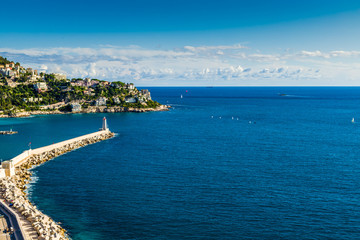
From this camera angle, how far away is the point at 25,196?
133 ft

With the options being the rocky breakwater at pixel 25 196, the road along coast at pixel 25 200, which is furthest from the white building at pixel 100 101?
the road along coast at pixel 25 200

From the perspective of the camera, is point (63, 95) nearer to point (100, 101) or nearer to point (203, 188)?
point (100, 101)

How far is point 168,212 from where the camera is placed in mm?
36500

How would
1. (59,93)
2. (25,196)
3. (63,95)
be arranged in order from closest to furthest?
1. (25,196)
2. (63,95)
3. (59,93)

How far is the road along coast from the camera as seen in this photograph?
2978 centimetres

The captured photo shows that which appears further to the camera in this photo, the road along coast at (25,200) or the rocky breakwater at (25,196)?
the rocky breakwater at (25,196)

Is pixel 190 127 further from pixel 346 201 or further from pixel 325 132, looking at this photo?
pixel 346 201

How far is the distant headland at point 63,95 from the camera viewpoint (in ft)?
499

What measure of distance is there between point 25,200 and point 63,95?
139m

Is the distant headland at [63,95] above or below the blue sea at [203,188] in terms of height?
above

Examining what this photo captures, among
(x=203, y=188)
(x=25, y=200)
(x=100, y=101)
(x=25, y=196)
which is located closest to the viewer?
(x=25, y=200)

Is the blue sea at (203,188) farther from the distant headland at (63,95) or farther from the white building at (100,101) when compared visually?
the white building at (100,101)

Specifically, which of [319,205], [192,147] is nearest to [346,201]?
[319,205]

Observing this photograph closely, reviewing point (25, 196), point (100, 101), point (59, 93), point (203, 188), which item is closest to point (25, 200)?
point (25, 196)
